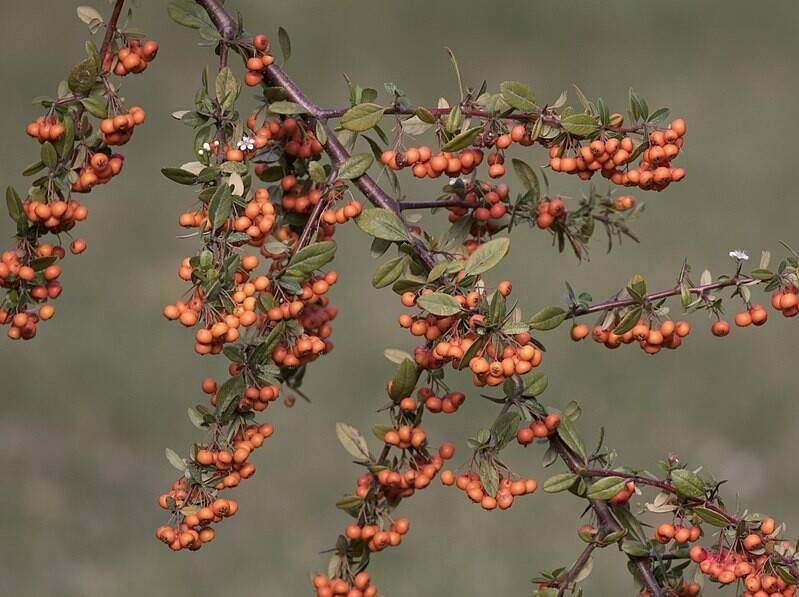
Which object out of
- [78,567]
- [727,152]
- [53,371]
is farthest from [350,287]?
[727,152]

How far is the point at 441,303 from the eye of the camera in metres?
1.05

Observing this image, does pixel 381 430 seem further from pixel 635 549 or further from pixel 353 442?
pixel 635 549

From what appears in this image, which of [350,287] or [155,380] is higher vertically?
[350,287]

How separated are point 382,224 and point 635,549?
1.42 feet

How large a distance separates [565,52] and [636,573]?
4254mm

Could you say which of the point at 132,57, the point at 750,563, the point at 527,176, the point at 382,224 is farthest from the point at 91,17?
the point at 750,563

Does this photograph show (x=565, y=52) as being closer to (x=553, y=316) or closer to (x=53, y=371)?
(x=53, y=371)

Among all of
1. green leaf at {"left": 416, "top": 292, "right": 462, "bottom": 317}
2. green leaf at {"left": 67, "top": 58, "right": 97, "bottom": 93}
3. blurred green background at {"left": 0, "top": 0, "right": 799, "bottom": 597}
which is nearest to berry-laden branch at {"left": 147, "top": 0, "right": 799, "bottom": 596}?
green leaf at {"left": 416, "top": 292, "right": 462, "bottom": 317}

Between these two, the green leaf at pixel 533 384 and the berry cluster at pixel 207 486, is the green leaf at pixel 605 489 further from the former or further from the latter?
the berry cluster at pixel 207 486

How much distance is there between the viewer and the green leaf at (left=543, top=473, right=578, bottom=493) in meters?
1.16

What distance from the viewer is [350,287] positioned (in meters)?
3.98

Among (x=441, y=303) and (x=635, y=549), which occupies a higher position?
(x=441, y=303)

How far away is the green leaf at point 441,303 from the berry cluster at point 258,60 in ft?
1.09

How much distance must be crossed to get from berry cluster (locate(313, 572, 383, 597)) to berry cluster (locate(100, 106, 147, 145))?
57 cm
